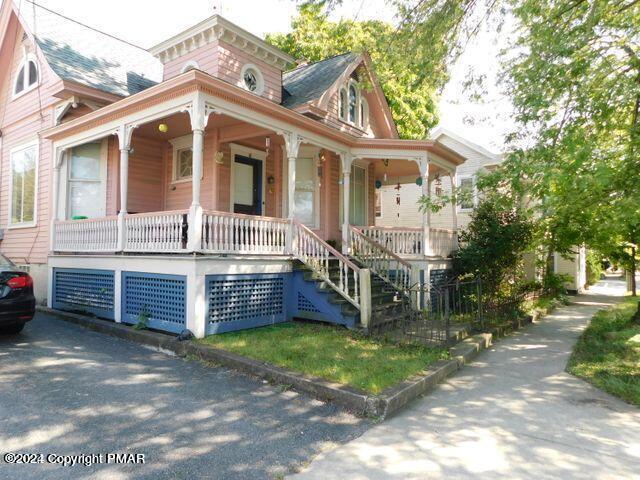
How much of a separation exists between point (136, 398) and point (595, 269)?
91.4 ft

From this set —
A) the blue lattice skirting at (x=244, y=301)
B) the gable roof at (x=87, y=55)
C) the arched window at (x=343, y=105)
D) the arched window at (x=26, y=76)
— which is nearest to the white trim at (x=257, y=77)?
the arched window at (x=343, y=105)

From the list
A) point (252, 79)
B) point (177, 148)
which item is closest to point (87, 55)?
point (177, 148)

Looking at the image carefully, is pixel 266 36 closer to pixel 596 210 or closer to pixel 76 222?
pixel 76 222

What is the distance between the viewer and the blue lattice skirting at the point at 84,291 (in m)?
8.35

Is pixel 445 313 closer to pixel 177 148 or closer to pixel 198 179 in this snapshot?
pixel 198 179

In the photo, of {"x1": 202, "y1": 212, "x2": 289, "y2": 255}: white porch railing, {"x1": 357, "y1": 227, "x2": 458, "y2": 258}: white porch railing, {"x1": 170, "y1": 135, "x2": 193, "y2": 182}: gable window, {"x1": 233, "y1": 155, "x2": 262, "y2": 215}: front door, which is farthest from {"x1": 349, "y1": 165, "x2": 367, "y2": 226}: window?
{"x1": 170, "y1": 135, "x2": 193, "y2": 182}: gable window

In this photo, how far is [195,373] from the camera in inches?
216

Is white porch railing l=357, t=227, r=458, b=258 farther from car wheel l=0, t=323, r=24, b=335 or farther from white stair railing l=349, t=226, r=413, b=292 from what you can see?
car wheel l=0, t=323, r=24, b=335

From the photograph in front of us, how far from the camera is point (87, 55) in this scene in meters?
11.2

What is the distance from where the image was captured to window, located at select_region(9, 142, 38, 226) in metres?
11.1

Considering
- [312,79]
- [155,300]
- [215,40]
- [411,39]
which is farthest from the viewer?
[312,79]

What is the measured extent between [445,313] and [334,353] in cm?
186

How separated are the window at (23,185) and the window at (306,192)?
6.76 metres

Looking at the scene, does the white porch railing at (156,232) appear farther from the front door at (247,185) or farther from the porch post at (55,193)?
the porch post at (55,193)
